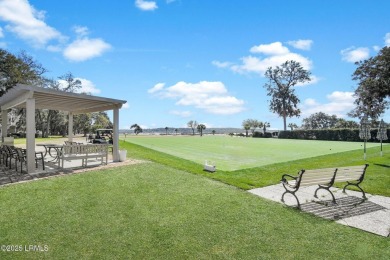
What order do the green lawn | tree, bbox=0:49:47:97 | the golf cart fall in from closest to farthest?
the green lawn, the golf cart, tree, bbox=0:49:47:97

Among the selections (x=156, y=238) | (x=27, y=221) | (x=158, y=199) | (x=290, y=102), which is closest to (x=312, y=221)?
(x=156, y=238)

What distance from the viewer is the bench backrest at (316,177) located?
228 inches

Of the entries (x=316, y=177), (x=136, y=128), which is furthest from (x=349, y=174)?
(x=136, y=128)

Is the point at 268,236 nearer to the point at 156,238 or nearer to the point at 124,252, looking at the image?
the point at 156,238

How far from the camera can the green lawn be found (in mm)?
4039

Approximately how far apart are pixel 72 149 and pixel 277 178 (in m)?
7.63

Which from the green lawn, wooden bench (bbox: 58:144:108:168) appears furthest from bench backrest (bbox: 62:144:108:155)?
the green lawn

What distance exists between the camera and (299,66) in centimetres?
6012

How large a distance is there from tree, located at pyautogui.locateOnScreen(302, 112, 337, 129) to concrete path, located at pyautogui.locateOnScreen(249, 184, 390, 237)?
314ft

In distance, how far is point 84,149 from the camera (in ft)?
35.2

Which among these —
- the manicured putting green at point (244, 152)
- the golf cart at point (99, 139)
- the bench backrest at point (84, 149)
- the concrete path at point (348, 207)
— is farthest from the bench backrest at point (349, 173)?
the golf cart at point (99, 139)

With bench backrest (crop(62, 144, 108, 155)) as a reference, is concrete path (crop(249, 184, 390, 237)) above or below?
below

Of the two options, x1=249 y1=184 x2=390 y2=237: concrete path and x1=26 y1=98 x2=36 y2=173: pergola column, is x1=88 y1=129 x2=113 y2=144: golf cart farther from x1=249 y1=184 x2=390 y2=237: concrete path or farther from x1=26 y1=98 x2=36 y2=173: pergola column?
x1=249 y1=184 x2=390 y2=237: concrete path

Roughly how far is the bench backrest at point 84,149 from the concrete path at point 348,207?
22.2 ft
